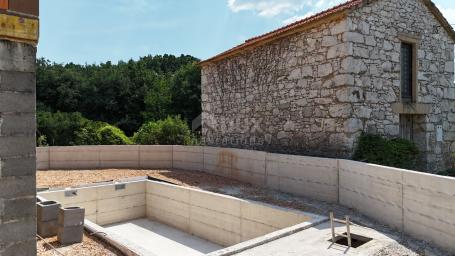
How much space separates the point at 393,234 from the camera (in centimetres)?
638

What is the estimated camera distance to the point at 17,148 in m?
3.74

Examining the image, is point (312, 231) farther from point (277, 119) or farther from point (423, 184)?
point (277, 119)

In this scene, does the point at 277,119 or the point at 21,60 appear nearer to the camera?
the point at 21,60

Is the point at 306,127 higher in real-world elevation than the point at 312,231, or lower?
higher

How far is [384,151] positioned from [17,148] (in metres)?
8.33

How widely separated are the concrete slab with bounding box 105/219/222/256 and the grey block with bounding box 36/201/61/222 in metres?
1.75

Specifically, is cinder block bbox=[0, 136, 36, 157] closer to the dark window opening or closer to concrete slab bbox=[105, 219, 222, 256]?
concrete slab bbox=[105, 219, 222, 256]

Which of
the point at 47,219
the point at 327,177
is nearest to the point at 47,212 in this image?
the point at 47,219

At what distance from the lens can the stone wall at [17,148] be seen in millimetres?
3668

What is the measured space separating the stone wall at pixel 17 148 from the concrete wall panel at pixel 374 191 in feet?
18.7

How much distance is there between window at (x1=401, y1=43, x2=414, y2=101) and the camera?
11.2 metres

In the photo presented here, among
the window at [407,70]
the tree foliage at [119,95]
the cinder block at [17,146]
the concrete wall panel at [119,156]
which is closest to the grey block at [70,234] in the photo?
the cinder block at [17,146]

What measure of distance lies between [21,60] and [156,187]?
7790 millimetres

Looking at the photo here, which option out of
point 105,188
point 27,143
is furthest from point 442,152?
point 27,143
